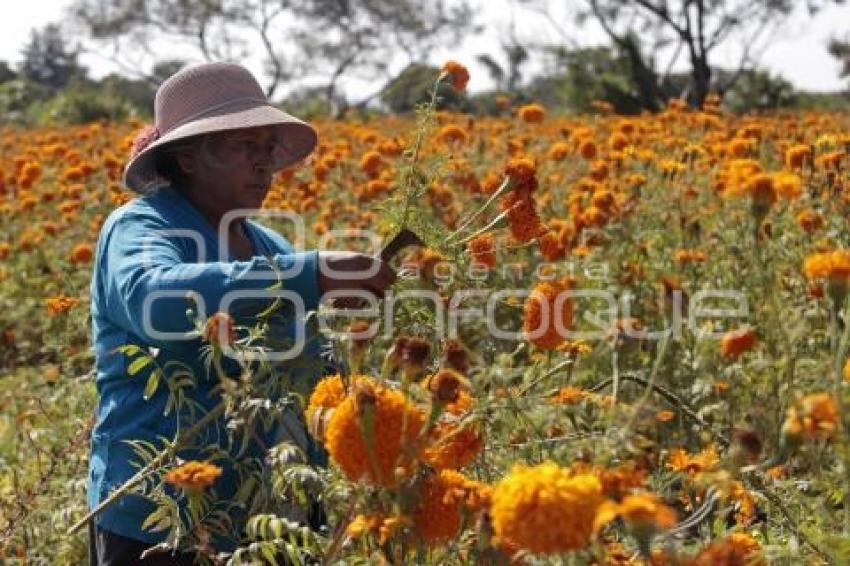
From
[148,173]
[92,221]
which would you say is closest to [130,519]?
[148,173]

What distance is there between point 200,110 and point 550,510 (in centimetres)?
148

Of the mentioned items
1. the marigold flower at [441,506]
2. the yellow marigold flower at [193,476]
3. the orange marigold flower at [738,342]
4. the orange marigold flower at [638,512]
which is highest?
the orange marigold flower at [738,342]

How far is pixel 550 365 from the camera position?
2053mm

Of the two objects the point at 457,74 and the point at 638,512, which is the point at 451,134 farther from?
the point at 638,512

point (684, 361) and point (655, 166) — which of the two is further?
point (655, 166)

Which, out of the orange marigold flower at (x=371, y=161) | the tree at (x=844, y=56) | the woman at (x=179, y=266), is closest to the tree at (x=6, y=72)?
the tree at (x=844, y=56)

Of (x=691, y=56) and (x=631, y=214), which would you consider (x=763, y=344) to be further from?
(x=691, y=56)

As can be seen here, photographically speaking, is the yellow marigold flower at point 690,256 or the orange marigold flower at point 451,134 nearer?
the yellow marigold flower at point 690,256

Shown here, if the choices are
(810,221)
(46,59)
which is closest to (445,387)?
(810,221)

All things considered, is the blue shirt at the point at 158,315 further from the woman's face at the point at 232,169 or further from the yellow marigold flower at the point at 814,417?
the yellow marigold flower at the point at 814,417

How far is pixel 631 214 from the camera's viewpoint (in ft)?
14.3

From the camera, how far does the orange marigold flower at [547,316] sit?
5.05 ft

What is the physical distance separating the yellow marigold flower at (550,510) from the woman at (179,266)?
2.47 ft

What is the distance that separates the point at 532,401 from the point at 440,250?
0.45 meters
